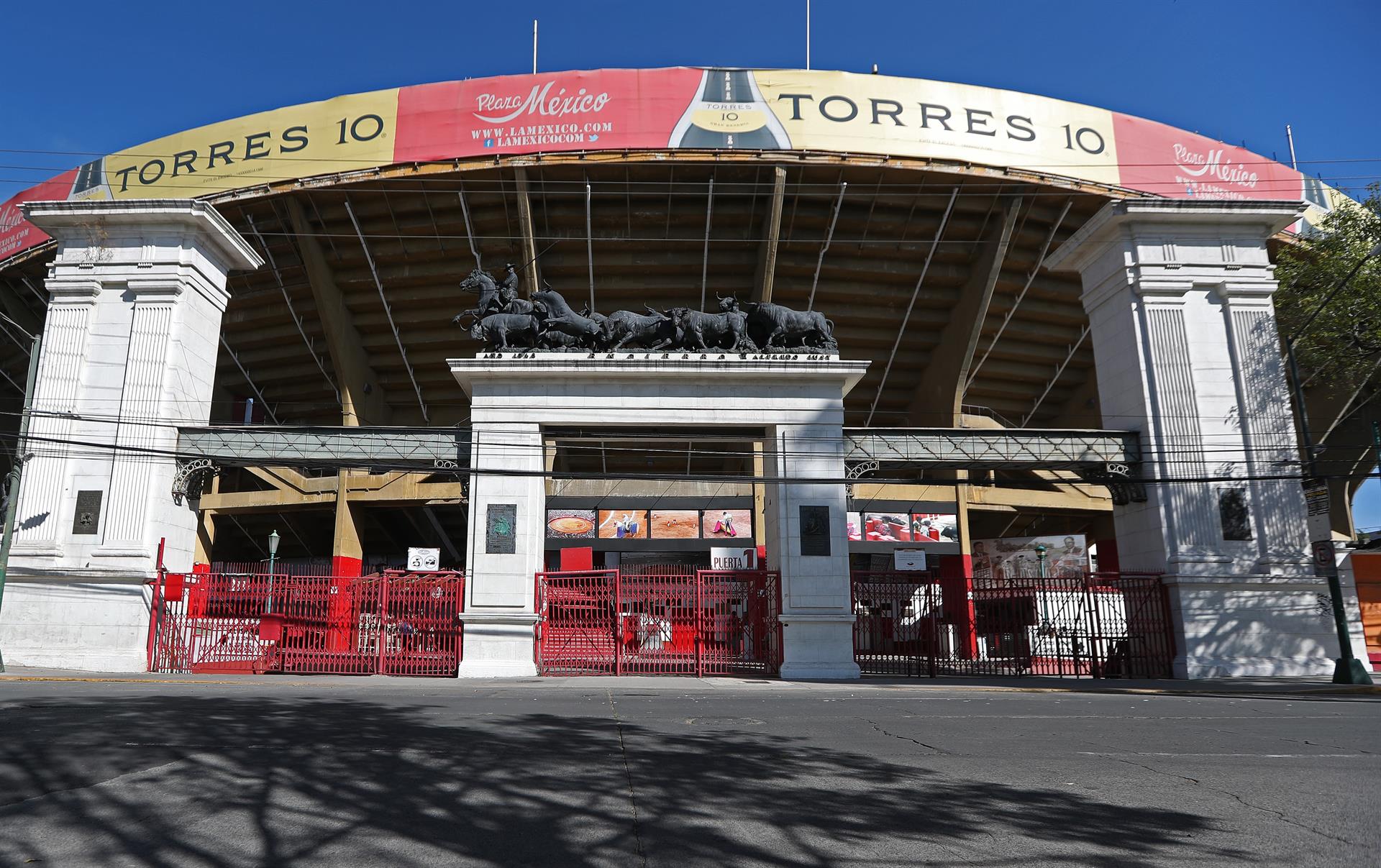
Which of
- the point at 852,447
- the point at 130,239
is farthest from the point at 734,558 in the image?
the point at 130,239

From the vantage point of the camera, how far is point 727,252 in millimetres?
30453

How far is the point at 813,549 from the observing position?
19.2 meters

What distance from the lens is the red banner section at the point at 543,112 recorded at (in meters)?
26.0

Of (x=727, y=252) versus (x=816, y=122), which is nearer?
(x=816, y=122)

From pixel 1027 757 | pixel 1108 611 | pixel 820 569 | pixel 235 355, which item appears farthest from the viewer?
pixel 235 355

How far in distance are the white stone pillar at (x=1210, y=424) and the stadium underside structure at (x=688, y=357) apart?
8 cm

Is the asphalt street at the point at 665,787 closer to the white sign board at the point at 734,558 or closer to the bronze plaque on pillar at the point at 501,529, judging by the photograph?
the bronze plaque on pillar at the point at 501,529

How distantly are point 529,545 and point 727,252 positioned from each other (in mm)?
15193

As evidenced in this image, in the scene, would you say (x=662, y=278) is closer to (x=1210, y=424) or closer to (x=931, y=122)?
(x=931, y=122)

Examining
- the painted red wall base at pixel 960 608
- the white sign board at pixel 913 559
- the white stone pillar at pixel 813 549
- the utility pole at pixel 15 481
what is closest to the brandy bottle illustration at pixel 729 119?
the white stone pillar at pixel 813 549

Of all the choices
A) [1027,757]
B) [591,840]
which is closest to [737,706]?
[1027,757]

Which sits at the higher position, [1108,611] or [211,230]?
[211,230]

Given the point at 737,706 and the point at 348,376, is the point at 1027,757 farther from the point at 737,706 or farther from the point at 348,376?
the point at 348,376

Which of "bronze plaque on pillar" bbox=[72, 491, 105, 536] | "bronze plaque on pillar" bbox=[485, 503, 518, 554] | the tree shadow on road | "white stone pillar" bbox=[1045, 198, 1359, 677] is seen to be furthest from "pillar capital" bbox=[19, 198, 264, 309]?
"white stone pillar" bbox=[1045, 198, 1359, 677]
